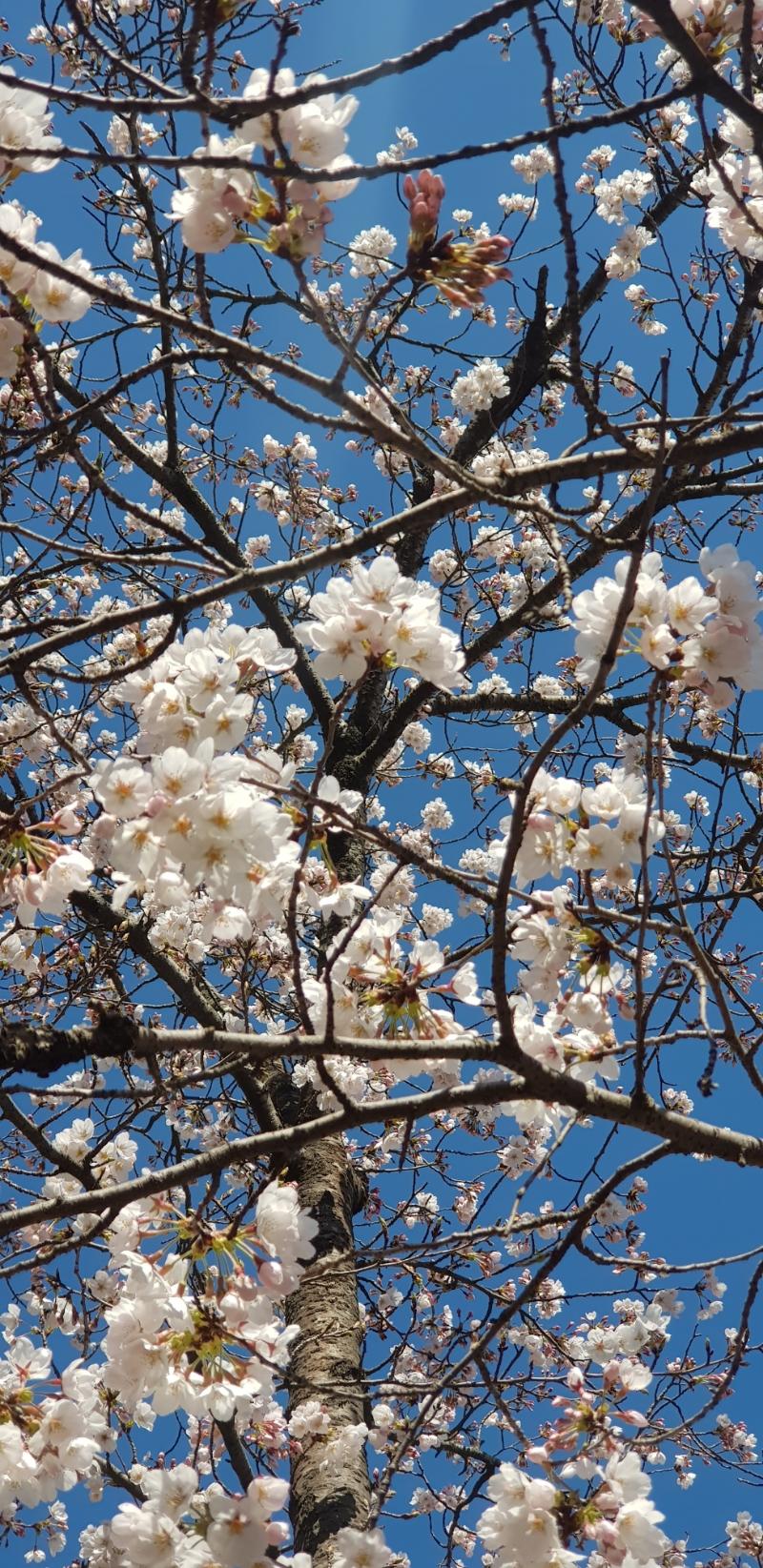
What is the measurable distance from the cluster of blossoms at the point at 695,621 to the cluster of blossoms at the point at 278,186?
2.43 feet

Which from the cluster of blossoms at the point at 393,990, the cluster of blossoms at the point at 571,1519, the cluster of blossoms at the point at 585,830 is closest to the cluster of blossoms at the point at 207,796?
the cluster of blossoms at the point at 393,990

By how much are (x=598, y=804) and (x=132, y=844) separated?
885mm

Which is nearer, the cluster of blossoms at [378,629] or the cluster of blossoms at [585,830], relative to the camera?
the cluster of blossoms at [378,629]

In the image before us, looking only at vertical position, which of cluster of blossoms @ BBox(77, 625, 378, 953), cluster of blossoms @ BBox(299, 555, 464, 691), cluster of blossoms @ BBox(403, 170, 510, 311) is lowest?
cluster of blossoms @ BBox(77, 625, 378, 953)

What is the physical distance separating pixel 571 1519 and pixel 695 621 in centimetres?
172

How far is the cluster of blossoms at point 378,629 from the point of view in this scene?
6.15 ft

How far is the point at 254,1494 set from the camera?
2045 mm

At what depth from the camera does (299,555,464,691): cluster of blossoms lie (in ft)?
6.15

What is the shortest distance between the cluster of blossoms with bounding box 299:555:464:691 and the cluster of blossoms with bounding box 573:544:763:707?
0.83 ft

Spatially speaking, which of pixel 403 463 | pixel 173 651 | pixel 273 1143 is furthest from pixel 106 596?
pixel 273 1143

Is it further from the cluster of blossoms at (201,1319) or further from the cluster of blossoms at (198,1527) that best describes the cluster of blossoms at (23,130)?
the cluster of blossoms at (198,1527)

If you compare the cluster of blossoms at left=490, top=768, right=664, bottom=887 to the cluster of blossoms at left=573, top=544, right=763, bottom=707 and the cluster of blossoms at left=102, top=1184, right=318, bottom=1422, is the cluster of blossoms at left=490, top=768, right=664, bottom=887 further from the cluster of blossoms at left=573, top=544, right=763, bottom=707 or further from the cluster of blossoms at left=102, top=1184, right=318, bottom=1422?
the cluster of blossoms at left=102, top=1184, right=318, bottom=1422

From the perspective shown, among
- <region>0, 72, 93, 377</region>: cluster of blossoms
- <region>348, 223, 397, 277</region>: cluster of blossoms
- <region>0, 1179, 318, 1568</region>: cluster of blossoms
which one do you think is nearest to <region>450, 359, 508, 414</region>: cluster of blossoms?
<region>348, 223, 397, 277</region>: cluster of blossoms

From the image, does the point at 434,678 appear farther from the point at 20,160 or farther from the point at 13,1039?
the point at 20,160
